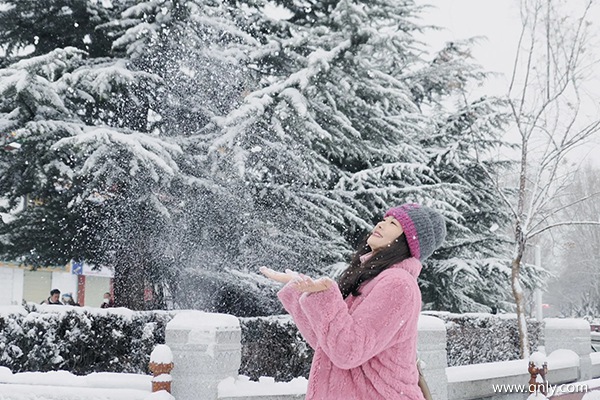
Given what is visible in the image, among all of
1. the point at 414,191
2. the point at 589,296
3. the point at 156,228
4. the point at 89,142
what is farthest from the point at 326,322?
the point at 589,296

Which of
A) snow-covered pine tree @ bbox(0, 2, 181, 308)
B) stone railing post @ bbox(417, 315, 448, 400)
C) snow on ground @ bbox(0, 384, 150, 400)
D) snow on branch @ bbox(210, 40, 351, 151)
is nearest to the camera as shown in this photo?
snow on ground @ bbox(0, 384, 150, 400)

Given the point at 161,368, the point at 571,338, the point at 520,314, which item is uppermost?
the point at 161,368

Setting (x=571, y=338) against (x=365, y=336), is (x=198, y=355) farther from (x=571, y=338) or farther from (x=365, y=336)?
(x=571, y=338)

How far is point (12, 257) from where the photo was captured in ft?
35.3

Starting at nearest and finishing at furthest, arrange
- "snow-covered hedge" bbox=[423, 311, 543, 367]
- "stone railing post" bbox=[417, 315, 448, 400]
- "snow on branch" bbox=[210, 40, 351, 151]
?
"stone railing post" bbox=[417, 315, 448, 400], "snow on branch" bbox=[210, 40, 351, 151], "snow-covered hedge" bbox=[423, 311, 543, 367]

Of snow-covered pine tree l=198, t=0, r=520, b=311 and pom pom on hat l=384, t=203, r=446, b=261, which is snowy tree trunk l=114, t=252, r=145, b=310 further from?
pom pom on hat l=384, t=203, r=446, b=261

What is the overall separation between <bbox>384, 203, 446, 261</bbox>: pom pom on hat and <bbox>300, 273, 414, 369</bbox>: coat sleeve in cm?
25

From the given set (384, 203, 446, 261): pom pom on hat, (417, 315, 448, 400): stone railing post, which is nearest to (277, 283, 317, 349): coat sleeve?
(384, 203, 446, 261): pom pom on hat

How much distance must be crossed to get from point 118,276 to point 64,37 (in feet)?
14.9

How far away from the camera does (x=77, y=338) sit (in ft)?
22.2

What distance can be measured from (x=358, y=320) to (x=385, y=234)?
1.37 feet

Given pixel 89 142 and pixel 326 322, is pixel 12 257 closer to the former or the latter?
pixel 89 142

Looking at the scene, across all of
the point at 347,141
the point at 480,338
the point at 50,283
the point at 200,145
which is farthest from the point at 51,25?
the point at 50,283

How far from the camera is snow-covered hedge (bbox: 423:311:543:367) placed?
991 cm
